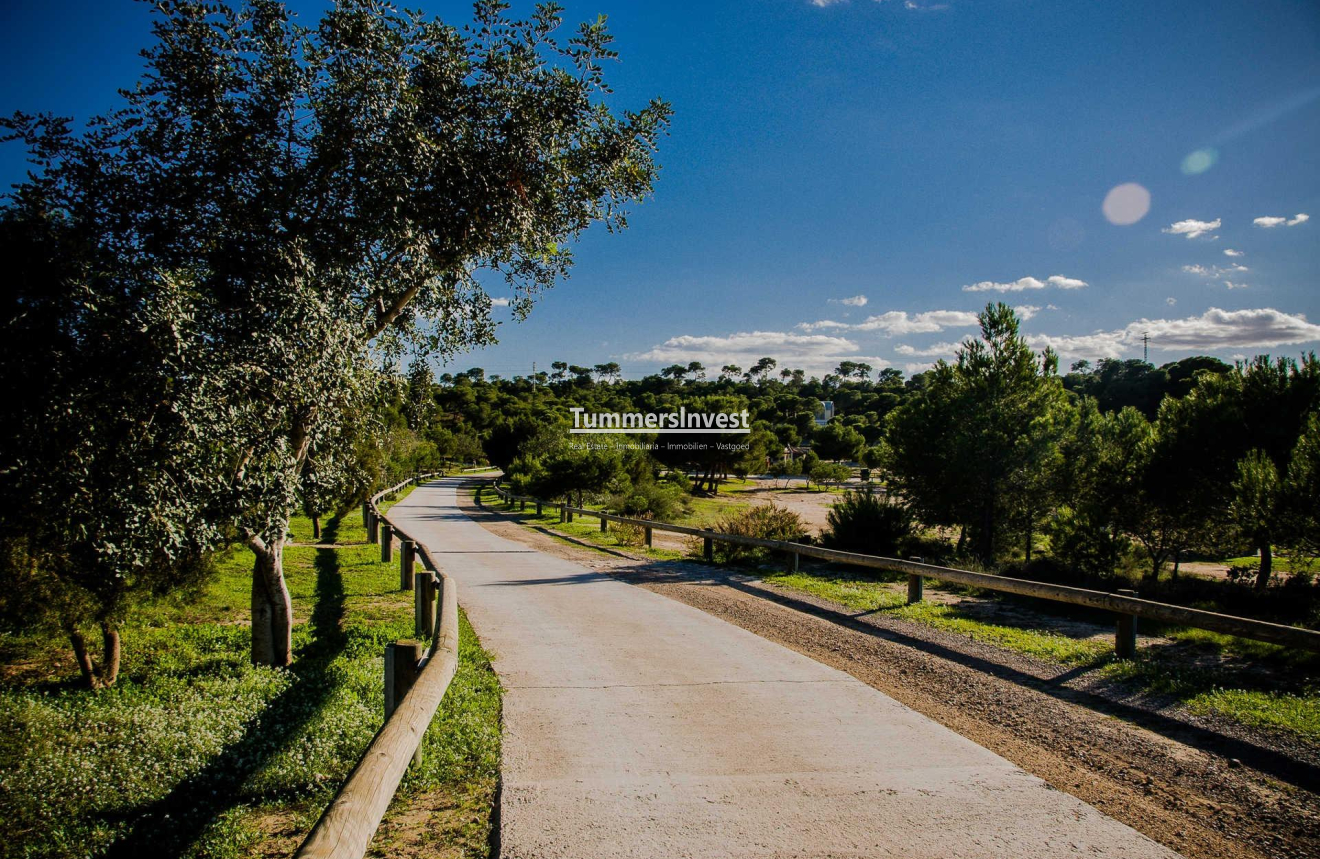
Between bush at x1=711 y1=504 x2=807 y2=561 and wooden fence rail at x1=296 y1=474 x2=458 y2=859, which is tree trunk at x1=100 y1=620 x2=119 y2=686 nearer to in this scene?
wooden fence rail at x1=296 y1=474 x2=458 y2=859

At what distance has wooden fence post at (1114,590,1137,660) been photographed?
7469 millimetres

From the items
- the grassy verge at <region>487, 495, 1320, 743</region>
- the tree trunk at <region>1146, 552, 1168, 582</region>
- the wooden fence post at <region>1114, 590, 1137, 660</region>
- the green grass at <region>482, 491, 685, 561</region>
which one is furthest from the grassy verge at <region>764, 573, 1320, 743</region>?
the tree trunk at <region>1146, 552, 1168, 582</region>

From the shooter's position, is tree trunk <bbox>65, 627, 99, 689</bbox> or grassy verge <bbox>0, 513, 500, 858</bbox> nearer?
grassy verge <bbox>0, 513, 500, 858</bbox>

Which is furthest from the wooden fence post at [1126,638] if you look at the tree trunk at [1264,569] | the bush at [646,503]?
the bush at [646,503]

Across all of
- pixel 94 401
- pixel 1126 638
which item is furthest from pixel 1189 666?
pixel 94 401

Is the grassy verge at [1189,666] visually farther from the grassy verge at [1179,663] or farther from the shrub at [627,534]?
the shrub at [627,534]

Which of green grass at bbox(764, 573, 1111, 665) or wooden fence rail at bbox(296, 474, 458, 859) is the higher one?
wooden fence rail at bbox(296, 474, 458, 859)

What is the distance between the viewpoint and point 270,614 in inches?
314

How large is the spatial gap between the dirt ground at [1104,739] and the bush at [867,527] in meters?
8.06

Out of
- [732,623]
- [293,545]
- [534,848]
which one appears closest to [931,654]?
[732,623]

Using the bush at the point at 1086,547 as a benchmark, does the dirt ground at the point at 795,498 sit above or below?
below

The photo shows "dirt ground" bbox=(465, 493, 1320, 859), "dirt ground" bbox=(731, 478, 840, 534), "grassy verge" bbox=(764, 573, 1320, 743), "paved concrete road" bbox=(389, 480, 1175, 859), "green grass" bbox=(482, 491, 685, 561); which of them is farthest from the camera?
"dirt ground" bbox=(731, 478, 840, 534)

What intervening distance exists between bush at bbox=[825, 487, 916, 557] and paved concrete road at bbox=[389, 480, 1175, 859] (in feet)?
32.8

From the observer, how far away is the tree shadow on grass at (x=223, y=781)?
143 inches
